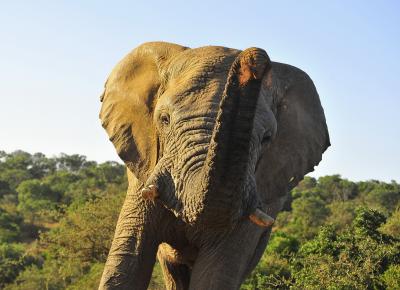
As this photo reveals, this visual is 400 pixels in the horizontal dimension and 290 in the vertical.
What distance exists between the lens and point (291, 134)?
513cm

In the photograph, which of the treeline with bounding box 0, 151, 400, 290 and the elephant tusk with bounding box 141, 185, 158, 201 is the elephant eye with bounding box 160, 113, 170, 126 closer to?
the elephant tusk with bounding box 141, 185, 158, 201

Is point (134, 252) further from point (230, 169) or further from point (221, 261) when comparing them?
point (230, 169)

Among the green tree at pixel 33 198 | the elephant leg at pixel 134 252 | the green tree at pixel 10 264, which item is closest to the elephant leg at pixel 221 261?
the elephant leg at pixel 134 252

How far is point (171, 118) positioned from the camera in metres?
4.30

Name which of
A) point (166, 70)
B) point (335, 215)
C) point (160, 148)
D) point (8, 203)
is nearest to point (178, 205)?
point (160, 148)

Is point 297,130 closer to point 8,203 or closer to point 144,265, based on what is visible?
point 144,265

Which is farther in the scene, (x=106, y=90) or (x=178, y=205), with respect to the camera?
(x=106, y=90)

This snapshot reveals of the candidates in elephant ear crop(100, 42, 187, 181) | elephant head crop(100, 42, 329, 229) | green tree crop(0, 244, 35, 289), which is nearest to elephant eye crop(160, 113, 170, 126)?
elephant head crop(100, 42, 329, 229)

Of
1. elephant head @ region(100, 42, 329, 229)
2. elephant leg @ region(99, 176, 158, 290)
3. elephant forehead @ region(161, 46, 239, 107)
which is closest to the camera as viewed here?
elephant head @ region(100, 42, 329, 229)

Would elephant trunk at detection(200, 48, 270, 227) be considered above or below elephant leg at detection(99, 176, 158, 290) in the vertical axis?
above

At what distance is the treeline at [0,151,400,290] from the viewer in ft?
39.1

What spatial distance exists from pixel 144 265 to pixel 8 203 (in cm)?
4113

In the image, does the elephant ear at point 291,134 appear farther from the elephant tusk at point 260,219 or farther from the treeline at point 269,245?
the treeline at point 269,245

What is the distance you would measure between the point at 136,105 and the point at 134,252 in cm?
87
